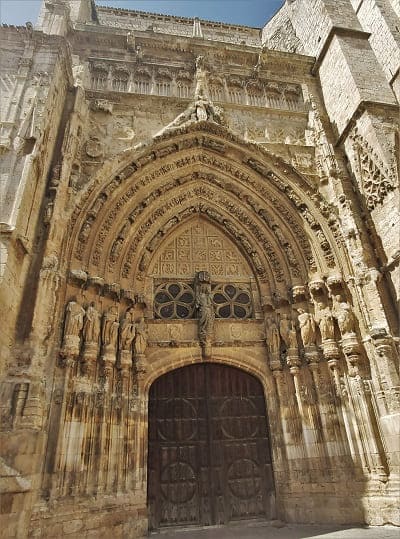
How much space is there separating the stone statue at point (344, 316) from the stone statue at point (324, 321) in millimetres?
120

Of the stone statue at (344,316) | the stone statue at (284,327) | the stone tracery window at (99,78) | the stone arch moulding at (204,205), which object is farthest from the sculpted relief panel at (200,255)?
the stone tracery window at (99,78)

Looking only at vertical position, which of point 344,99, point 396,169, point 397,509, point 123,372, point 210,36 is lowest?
point 397,509

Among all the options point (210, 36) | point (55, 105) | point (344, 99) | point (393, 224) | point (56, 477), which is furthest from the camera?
point (210, 36)

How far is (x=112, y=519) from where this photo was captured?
15.3 feet

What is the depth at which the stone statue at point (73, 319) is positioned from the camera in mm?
5238

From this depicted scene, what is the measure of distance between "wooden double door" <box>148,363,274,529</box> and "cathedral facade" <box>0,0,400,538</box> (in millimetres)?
29

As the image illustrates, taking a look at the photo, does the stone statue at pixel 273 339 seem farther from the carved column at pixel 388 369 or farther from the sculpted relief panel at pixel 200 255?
the carved column at pixel 388 369

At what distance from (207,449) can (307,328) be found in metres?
2.69

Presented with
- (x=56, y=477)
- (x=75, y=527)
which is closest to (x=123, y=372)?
(x=56, y=477)

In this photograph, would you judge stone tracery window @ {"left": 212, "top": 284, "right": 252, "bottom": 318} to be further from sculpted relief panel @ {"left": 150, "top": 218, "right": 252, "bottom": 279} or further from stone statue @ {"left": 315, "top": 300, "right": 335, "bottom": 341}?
stone statue @ {"left": 315, "top": 300, "right": 335, "bottom": 341}

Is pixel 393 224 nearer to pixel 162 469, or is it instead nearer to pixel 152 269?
pixel 152 269

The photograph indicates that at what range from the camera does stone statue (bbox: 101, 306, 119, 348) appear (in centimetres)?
561

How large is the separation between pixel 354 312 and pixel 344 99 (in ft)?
16.2

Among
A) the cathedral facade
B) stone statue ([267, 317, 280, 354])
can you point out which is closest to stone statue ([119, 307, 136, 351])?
the cathedral facade
